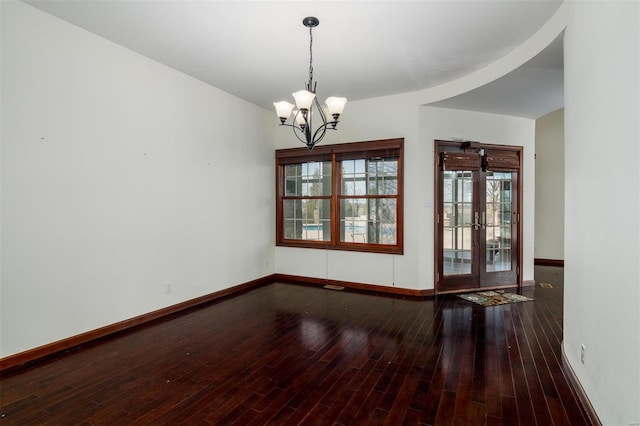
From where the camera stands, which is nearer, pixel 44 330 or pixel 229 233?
pixel 44 330

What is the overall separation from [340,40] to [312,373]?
122 inches

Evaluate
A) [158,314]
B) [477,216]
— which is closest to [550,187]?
[477,216]

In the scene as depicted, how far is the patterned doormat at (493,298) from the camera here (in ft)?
14.6

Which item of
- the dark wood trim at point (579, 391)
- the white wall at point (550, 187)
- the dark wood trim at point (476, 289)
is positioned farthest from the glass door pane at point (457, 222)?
the white wall at point (550, 187)

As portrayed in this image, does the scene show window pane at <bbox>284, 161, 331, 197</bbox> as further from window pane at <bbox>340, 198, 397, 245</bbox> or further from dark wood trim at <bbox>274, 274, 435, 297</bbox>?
dark wood trim at <bbox>274, 274, 435, 297</bbox>

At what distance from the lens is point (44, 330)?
115 inches

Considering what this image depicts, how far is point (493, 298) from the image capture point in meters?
4.66

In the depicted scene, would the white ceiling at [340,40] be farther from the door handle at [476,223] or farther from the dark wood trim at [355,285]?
the dark wood trim at [355,285]

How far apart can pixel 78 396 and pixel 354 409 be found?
194 cm

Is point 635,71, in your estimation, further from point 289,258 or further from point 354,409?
point 289,258

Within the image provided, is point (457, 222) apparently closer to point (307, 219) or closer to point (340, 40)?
point (307, 219)

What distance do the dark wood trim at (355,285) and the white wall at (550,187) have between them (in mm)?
3925

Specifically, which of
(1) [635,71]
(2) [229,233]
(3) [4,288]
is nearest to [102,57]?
(3) [4,288]

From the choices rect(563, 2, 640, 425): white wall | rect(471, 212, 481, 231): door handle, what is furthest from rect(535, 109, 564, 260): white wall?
rect(563, 2, 640, 425): white wall
